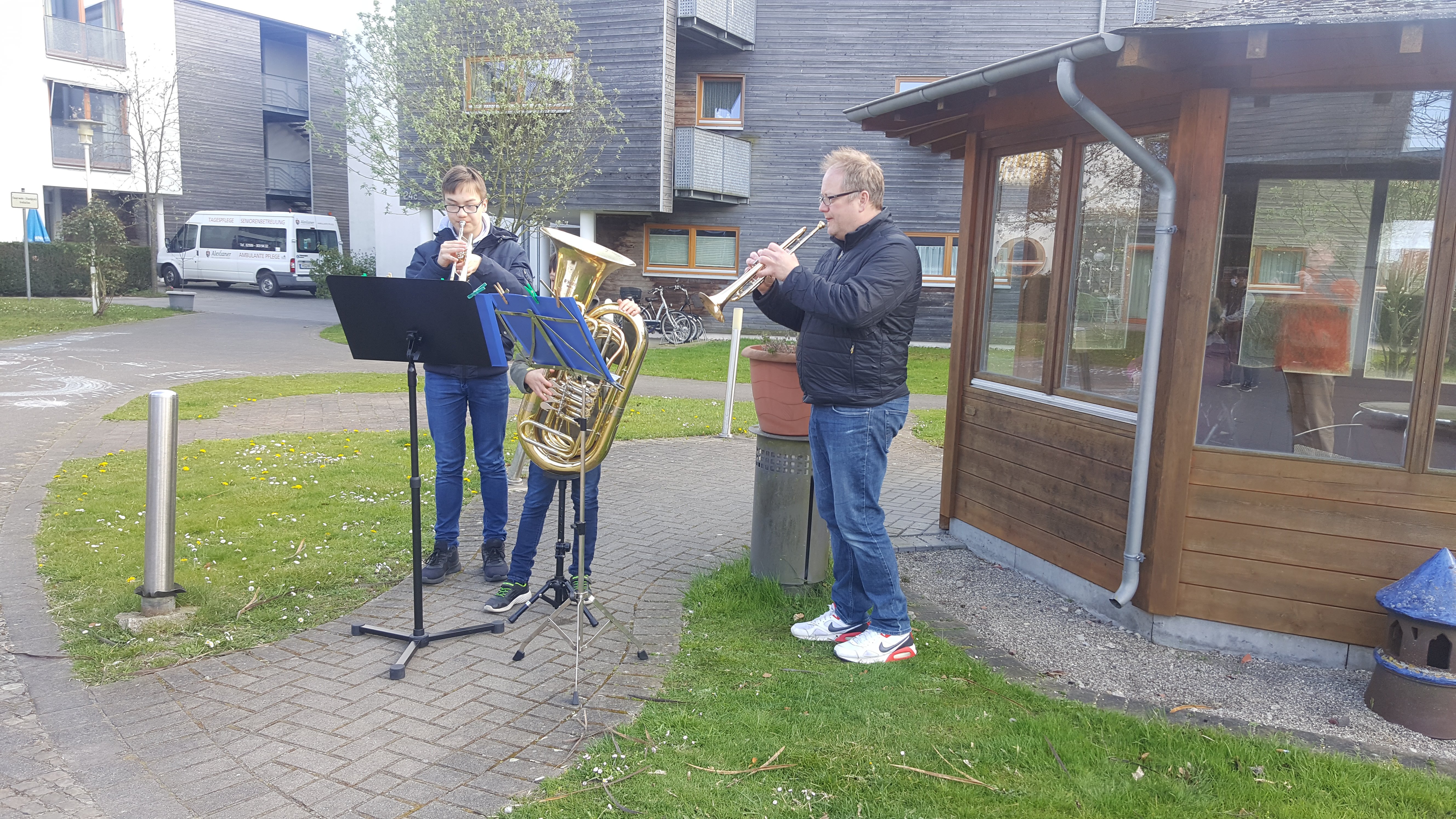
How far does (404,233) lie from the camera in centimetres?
2675

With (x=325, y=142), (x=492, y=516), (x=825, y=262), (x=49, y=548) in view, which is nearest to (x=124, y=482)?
(x=49, y=548)

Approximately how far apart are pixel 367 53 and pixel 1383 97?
66.4ft

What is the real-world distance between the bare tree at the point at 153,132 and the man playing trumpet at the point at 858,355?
100ft

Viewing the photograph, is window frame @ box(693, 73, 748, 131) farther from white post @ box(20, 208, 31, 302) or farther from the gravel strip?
the gravel strip

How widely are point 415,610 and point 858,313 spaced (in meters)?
2.36

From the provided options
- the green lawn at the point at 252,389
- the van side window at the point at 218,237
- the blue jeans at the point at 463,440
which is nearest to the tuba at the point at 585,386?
the blue jeans at the point at 463,440

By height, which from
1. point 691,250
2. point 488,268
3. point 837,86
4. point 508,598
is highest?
point 837,86

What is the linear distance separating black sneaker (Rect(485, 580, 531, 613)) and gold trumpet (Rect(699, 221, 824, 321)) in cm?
186

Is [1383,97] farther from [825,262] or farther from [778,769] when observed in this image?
[778,769]

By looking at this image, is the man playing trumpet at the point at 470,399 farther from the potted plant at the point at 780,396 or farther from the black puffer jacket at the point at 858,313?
the black puffer jacket at the point at 858,313

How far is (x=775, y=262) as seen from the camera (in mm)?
3850

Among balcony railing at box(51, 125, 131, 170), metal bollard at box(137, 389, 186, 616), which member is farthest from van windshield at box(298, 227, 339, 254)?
metal bollard at box(137, 389, 186, 616)

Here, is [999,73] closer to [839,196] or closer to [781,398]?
[839,196]

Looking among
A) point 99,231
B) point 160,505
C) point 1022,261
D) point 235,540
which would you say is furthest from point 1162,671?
point 99,231
